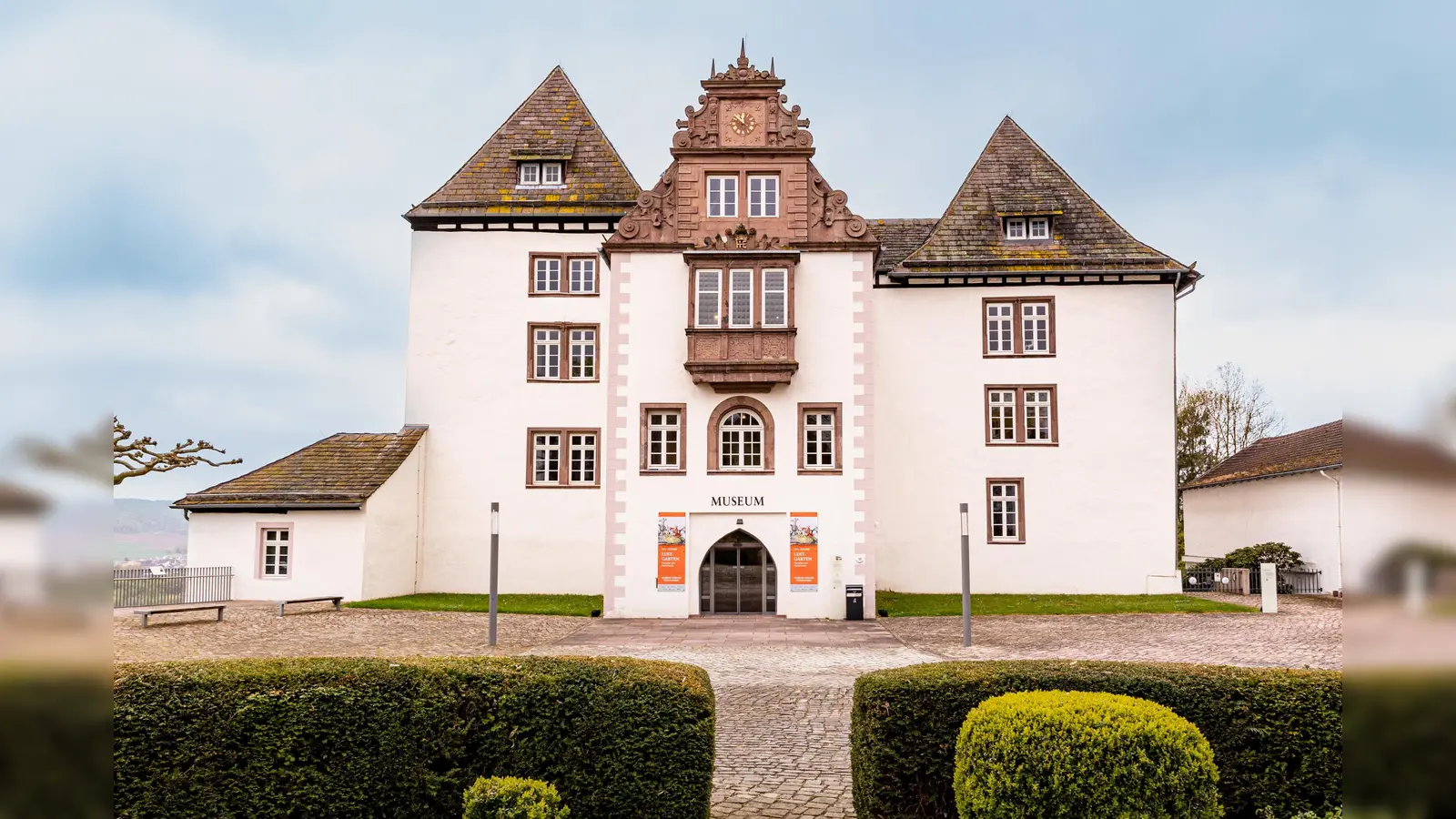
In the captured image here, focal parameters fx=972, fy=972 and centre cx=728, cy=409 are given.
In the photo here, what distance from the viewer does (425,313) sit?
29328 millimetres

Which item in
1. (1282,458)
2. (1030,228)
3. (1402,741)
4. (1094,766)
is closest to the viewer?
(1402,741)

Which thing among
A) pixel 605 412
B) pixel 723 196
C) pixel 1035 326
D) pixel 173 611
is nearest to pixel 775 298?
pixel 723 196

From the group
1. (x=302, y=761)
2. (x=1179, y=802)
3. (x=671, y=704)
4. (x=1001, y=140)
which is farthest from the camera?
(x=1001, y=140)

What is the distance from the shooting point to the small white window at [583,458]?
28.8 metres

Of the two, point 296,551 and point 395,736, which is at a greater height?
point 296,551

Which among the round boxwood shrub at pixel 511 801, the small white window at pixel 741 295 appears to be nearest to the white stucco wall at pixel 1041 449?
the small white window at pixel 741 295

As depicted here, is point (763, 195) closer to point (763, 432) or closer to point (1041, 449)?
point (763, 432)

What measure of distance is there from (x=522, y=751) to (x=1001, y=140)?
30325 mm

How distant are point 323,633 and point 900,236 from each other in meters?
21.7

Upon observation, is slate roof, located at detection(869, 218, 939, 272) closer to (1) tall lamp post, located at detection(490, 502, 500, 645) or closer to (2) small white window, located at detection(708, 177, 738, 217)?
(2) small white window, located at detection(708, 177, 738, 217)

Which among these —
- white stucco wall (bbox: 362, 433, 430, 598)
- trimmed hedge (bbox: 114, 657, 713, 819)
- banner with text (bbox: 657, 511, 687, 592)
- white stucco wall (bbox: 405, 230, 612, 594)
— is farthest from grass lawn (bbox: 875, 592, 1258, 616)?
trimmed hedge (bbox: 114, 657, 713, 819)

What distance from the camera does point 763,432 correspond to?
23688 mm

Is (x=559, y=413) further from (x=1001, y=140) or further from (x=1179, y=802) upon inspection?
(x=1179, y=802)

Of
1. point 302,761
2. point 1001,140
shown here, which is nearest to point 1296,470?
point 1001,140
